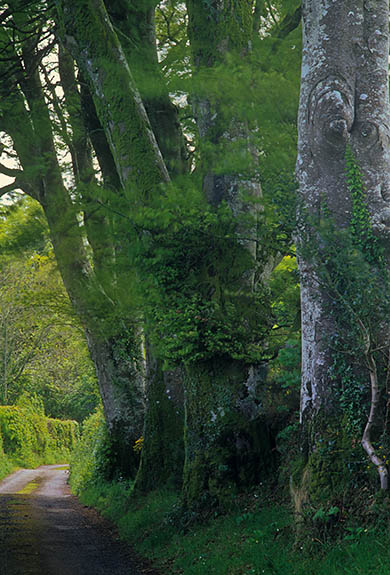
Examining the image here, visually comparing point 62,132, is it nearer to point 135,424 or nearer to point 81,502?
point 135,424

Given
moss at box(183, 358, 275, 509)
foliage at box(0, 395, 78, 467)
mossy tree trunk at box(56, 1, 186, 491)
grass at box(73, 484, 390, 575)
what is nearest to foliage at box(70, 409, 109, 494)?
grass at box(73, 484, 390, 575)

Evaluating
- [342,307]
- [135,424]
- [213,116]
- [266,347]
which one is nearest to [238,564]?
[342,307]

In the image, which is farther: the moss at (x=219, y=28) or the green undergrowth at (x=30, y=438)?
the green undergrowth at (x=30, y=438)

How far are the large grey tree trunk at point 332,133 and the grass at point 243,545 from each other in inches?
45.1

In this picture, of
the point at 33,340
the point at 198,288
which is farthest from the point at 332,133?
the point at 33,340

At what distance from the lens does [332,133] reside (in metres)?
6.81

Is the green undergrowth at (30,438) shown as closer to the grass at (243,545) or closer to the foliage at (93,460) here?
the foliage at (93,460)

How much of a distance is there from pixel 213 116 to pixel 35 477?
2046 cm

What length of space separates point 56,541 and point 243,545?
14.4 feet

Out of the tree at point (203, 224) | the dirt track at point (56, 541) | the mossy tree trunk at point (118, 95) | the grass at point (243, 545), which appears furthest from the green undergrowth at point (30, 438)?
the mossy tree trunk at point (118, 95)

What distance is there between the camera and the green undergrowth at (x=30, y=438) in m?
29.5

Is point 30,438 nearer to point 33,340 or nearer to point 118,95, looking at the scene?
point 33,340

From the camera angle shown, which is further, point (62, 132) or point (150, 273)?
point (62, 132)

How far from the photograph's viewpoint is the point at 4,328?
3045 centimetres
